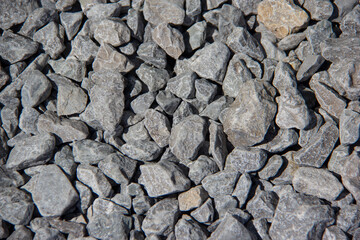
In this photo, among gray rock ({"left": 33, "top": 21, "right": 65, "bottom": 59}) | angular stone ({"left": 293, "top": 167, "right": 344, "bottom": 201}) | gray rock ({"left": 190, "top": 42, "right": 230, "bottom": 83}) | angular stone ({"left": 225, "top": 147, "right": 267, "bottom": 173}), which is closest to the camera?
angular stone ({"left": 293, "top": 167, "right": 344, "bottom": 201})

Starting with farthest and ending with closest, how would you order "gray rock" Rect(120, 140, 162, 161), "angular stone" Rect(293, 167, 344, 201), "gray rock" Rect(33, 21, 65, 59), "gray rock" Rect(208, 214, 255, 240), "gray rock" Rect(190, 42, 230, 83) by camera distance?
1. "gray rock" Rect(33, 21, 65, 59)
2. "gray rock" Rect(190, 42, 230, 83)
3. "gray rock" Rect(120, 140, 162, 161)
4. "angular stone" Rect(293, 167, 344, 201)
5. "gray rock" Rect(208, 214, 255, 240)

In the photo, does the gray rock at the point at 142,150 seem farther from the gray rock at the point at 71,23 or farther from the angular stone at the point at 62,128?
the gray rock at the point at 71,23

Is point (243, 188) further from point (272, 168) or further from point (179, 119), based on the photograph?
point (179, 119)

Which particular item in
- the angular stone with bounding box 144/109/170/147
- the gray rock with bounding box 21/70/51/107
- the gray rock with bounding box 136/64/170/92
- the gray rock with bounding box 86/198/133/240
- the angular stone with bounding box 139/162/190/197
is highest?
the gray rock with bounding box 136/64/170/92

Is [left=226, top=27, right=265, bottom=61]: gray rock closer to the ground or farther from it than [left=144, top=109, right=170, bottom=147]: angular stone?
farther from it

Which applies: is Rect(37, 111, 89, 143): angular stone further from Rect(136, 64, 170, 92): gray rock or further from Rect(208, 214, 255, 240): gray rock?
Rect(208, 214, 255, 240): gray rock

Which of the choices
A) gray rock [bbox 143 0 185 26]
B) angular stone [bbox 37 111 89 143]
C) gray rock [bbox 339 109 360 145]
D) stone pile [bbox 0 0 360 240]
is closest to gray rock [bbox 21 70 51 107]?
stone pile [bbox 0 0 360 240]

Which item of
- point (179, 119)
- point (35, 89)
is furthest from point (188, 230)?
point (35, 89)
